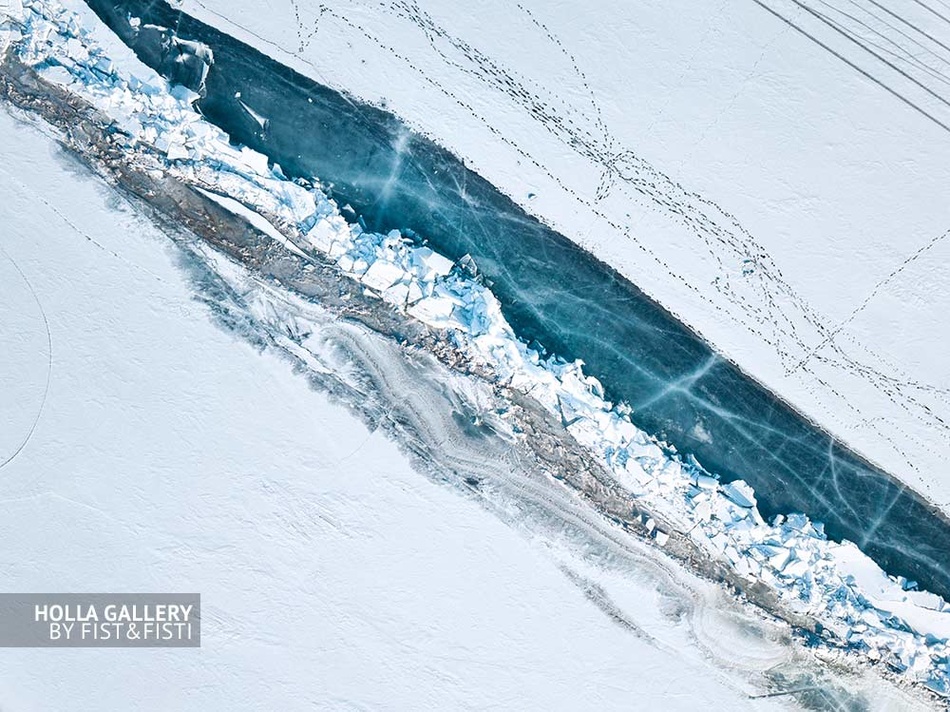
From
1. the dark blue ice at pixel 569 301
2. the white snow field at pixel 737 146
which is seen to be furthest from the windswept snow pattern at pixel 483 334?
the white snow field at pixel 737 146

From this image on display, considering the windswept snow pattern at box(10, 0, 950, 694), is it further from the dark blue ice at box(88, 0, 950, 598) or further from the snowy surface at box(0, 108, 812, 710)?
the snowy surface at box(0, 108, 812, 710)

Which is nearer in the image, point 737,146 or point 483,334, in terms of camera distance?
point 483,334

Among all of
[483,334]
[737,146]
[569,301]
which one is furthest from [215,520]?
[737,146]

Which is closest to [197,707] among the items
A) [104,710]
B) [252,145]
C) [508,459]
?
[104,710]

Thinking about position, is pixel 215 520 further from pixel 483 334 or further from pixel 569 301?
pixel 569 301

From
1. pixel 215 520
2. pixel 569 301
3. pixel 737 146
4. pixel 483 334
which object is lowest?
pixel 215 520

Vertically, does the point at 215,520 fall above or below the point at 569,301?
below

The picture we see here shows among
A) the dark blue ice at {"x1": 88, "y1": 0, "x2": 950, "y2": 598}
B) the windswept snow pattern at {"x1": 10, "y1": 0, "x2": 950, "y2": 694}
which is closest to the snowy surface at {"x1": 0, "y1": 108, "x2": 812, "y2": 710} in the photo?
the windswept snow pattern at {"x1": 10, "y1": 0, "x2": 950, "y2": 694}
